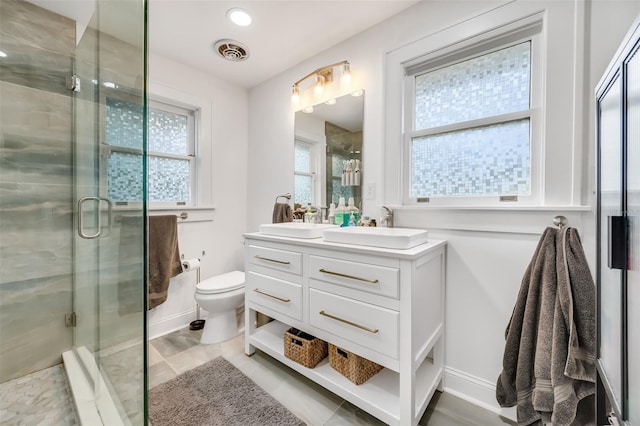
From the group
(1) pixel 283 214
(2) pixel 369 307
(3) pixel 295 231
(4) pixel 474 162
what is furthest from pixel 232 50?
(2) pixel 369 307

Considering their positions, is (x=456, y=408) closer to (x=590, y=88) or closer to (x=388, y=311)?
(x=388, y=311)

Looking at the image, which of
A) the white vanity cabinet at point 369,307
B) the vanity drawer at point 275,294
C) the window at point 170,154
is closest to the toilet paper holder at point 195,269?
the window at point 170,154

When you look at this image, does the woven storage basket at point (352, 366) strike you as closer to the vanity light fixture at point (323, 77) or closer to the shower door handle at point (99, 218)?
the shower door handle at point (99, 218)

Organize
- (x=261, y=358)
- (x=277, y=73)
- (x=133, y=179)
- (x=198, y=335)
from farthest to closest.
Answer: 1. (x=277, y=73)
2. (x=198, y=335)
3. (x=261, y=358)
4. (x=133, y=179)

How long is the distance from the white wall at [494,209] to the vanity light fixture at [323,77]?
7 cm

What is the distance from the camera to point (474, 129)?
1.48m

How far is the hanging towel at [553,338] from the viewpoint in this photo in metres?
0.95

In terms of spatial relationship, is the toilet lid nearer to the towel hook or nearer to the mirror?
the mirror

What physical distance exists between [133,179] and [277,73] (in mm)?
1794

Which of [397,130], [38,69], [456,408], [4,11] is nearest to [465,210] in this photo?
[397,130]

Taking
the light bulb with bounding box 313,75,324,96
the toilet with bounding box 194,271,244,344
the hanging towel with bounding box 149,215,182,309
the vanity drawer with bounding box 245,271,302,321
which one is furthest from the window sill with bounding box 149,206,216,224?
the light bulb with bounding box 313,75,324,96

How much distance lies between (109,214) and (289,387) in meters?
1.38

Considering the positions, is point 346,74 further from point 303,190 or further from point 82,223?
point 82,223

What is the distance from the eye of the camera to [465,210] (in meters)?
1.43
